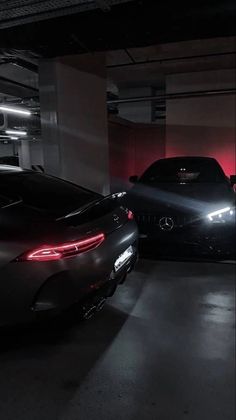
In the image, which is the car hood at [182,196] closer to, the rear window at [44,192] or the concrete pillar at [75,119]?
the concrete pillar at [75,119]

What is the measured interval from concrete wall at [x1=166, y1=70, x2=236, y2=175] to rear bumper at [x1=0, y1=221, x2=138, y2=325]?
820 cm

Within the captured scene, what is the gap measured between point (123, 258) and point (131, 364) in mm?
681

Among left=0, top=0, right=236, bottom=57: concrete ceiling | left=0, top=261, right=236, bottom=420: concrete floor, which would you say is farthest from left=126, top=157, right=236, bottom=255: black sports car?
left=0, top=0, right=236, bottom=57: concrete ceiling

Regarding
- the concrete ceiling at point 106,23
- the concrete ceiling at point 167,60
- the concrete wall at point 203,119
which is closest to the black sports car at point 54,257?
the concrete ceiling at point 106,23

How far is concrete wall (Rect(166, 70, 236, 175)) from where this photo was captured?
8.95 m

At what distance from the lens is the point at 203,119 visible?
30.6ft

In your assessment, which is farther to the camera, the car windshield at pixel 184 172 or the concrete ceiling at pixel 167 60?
the concrete ceiling at pixel 167 60

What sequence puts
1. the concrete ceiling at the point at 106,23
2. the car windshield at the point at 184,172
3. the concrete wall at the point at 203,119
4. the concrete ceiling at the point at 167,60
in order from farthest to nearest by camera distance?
the concrete wall at the point at 203,119
the concrete ceiling at the point at 167,60
the car windshield at the point at 184,172
the concrete ceiling at the point at 106,23

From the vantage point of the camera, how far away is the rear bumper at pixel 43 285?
180cm

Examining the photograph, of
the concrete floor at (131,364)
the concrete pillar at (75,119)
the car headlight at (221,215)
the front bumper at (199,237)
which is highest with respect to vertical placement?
the concrete pillar at (75,119)

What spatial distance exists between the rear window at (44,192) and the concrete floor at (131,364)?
3.14ft

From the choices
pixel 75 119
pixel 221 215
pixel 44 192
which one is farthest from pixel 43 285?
pixel 75 119

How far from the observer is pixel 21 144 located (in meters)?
18.5

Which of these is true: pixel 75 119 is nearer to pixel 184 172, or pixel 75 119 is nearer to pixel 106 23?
pixel 106 23
